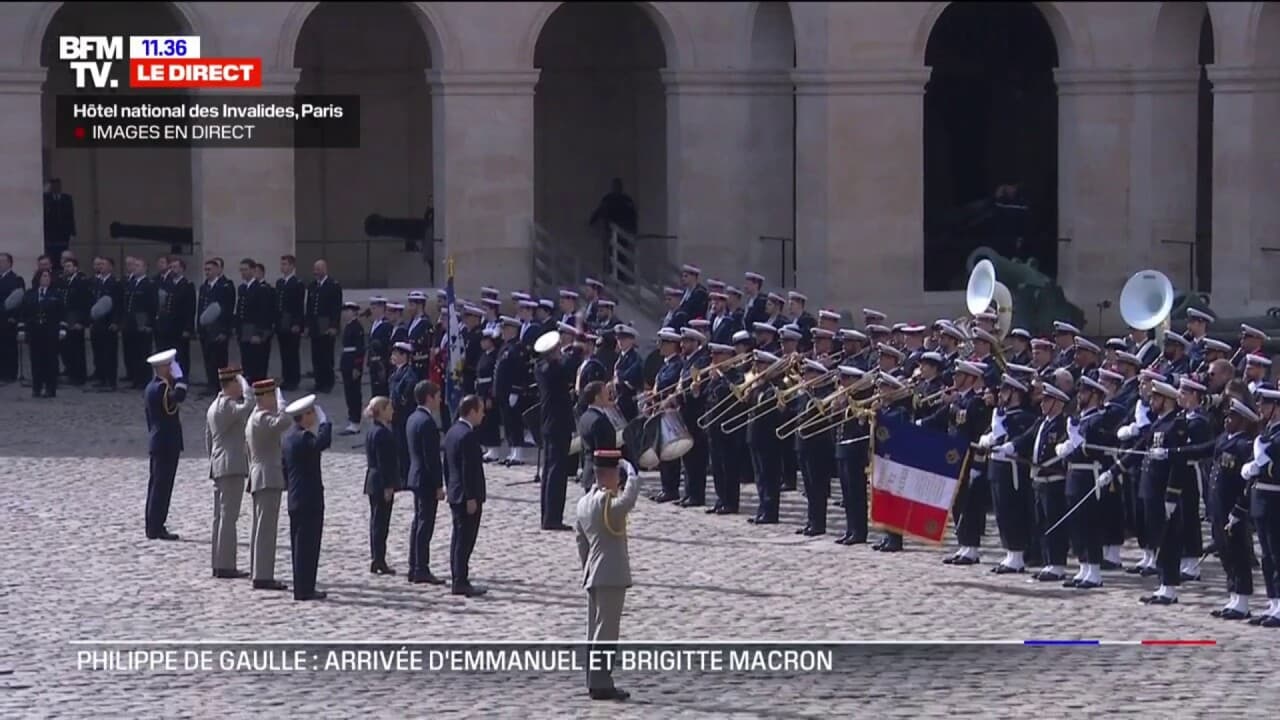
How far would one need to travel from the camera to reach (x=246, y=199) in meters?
31.7

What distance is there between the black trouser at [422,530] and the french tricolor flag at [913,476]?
3.58 metres

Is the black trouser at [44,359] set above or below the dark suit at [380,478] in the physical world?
above

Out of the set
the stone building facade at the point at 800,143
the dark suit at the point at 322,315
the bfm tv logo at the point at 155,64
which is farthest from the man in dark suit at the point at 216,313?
the bfm tv logo at the point at 155,64

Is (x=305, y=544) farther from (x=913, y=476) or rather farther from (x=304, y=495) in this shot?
(x=913, y=476)

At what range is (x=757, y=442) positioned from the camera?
21.7 m

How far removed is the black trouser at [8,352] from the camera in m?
29.1

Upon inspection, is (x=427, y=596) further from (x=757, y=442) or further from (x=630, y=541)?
(x=757, y=442)

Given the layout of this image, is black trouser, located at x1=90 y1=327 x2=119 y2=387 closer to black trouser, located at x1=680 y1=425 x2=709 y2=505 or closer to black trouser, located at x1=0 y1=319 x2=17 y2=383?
black trouser, located at x1=0 y1=319 x2=17 y2=383

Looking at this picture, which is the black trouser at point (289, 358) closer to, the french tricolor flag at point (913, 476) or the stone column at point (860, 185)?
the stone column at point (860, 185)

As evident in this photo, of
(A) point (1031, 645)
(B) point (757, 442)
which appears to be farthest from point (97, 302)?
(A) point (1031, 645)

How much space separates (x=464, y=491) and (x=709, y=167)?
1552 cm

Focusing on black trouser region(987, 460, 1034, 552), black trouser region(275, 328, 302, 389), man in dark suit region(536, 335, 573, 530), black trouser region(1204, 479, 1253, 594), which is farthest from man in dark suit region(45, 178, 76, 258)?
black trouser region(1204, 479, 1253, 594)

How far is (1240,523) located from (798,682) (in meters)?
3.80

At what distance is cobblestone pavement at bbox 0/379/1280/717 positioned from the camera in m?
15.4
